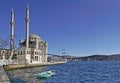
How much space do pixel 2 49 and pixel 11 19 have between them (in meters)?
16.1

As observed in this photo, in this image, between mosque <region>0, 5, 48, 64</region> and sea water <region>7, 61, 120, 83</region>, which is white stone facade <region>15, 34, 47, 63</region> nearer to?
mosque <region>0, 5, 48, 64</region>

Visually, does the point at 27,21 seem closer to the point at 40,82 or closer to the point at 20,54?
the point at 20,54

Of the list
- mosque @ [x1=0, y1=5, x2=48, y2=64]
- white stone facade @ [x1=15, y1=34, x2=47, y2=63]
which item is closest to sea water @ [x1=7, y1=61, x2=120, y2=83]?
mosque @ [x1=0, y1=5, x2=48, y2=64]

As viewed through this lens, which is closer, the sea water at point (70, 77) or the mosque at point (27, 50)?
the sea water at point (70, 77)

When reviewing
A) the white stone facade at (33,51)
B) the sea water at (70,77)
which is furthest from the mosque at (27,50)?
the sea water at (70,77)

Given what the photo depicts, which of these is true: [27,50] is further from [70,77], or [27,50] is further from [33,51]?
[70,77]

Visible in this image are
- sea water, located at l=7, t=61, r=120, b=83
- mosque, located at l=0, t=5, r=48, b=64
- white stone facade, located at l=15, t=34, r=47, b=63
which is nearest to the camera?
sea water, located at l=7, t=61, r=120, b=83

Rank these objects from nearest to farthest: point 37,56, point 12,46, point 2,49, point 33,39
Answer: point 2,49, point 12,46, point 37,56, point 33,39

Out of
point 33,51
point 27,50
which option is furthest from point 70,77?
point 33,51

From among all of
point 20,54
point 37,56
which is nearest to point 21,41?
point 37,56

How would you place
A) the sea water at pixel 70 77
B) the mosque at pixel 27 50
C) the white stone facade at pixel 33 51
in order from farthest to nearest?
1. the white stone facade at pixel 33 51
2. the mosque at pixel 27 50
3. the sea water at pixel 70 77

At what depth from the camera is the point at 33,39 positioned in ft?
464

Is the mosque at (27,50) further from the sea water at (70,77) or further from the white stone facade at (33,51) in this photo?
the sea water at (70,77)

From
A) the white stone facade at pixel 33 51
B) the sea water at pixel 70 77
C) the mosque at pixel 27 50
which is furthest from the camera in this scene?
the white stone facade at pixel 33 51
